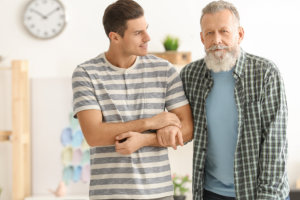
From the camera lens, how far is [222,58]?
5.67ft

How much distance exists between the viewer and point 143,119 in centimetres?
165

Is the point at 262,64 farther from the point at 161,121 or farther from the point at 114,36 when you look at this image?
the point at 114,36

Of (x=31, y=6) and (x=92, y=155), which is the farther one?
(x=31, y=6)

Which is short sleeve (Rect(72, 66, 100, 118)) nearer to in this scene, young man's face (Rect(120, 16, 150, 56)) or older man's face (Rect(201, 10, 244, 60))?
young man's face (Rect(120, 16, 150, 56))

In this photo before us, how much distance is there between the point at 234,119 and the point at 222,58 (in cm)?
24

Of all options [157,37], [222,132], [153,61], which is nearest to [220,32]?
[153,61]

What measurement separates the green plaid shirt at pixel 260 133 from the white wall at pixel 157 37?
7.57 feet

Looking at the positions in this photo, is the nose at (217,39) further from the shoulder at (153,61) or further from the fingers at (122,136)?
the fingers at (122,136)

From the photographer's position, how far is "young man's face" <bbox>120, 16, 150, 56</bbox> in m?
1.70

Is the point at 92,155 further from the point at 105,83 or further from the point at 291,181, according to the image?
the point at 291,181

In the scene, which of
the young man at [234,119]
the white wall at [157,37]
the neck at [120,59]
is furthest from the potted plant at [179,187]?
the neck at [120,59]

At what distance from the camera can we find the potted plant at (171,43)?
380cm

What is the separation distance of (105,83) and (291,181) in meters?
2.93

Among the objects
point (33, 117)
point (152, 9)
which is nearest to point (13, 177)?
point (33, 117)
